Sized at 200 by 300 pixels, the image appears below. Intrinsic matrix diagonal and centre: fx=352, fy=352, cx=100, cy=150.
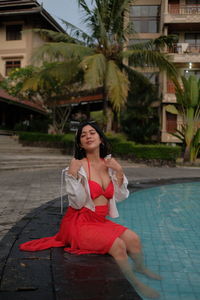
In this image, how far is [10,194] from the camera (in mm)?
7066

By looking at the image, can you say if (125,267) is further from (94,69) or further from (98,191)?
(94,69)

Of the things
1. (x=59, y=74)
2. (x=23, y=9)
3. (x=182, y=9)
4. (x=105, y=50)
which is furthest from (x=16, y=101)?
(x=182, y=9)

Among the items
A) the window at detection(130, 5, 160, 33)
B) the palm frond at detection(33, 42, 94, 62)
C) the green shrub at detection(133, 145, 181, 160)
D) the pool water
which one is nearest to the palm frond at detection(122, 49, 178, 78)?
the palm frond at detection(33, 42, 94, 62)

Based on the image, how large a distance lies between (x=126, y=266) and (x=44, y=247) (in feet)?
2.76

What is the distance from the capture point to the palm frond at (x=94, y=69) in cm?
1520

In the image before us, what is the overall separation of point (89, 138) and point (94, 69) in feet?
41.1

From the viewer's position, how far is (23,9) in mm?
28250

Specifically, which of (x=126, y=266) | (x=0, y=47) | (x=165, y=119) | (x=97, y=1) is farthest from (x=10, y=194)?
(x=0, y=47)

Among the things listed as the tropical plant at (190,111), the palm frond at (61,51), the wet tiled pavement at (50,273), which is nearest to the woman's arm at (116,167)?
the wet tiled pavement at (50,273)

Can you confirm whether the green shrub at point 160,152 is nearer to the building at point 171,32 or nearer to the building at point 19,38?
the building at point 171,32

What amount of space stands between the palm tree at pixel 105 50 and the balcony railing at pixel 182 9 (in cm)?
887

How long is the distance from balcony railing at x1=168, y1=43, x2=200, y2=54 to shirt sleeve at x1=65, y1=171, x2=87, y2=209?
73.0ft

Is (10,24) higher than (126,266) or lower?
higher

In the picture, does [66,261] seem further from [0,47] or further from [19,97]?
[0,47]
